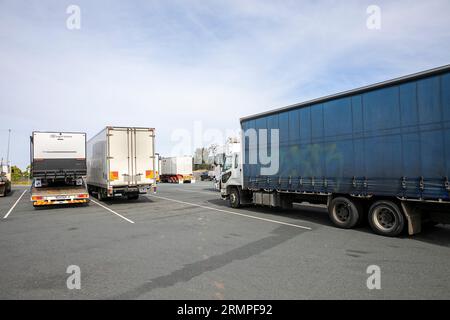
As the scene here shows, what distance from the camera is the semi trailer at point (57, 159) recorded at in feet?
50.1

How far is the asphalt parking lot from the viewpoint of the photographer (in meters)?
4.47

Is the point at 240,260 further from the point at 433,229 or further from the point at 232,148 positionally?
the point at 232,148

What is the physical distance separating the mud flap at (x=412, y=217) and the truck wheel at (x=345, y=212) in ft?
4.38

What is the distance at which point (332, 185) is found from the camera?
8.95 m

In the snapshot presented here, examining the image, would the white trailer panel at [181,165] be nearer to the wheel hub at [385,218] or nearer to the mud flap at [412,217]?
the wheel hub at [385,218]

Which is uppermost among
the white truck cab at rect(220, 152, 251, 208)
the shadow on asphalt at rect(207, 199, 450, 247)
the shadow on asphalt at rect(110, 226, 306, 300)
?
the white truck cab at rect(220, 152, 251, 208)

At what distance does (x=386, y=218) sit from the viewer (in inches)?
312

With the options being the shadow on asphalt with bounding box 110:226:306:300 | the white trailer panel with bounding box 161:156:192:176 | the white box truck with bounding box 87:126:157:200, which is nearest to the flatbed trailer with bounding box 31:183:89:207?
the white box truck with bounding box 87:126:157:200

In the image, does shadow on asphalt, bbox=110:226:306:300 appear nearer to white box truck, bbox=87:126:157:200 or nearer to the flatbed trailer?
white box truck, bbox=87:126:157:200

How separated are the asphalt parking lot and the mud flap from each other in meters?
0.30

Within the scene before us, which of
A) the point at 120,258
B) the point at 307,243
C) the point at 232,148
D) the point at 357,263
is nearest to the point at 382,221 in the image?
the point at 307,243

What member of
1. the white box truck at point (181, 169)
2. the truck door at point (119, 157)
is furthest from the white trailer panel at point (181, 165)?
the truck door at point (119, 157)

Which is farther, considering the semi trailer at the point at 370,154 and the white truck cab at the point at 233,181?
the white truck cab at the point at 233,181

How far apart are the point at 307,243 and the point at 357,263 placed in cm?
163
